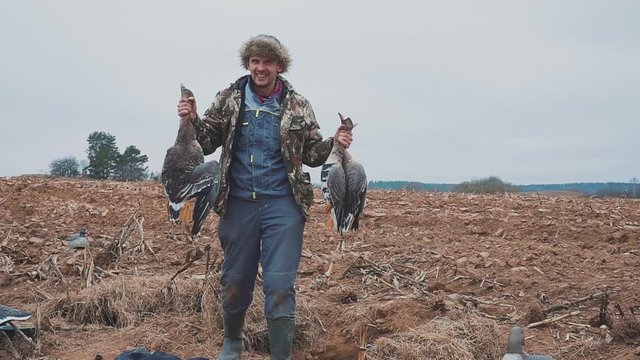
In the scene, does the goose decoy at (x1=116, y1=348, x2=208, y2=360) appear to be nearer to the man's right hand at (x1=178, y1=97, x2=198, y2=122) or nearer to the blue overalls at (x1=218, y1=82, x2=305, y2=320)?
the blue overalls at (x1=218, y1=82, x2=305, y2=320)

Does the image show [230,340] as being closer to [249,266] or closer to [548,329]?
[249,266]

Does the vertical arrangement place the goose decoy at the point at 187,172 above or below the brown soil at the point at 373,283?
above

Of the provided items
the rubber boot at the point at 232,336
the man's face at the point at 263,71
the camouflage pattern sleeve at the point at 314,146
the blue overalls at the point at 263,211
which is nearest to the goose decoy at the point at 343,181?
the camouflage pattern sleeve at the point at 314,146

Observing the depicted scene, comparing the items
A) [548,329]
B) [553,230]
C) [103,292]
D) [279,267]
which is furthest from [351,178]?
[553,230]

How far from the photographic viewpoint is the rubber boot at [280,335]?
451 cm

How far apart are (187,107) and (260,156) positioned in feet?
1.85

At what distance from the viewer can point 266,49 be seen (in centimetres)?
453

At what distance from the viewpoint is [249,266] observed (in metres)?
4.64

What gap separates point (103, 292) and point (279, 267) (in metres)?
2.20

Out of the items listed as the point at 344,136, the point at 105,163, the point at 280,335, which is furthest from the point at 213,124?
the point at 105,163

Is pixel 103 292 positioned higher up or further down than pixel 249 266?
further down

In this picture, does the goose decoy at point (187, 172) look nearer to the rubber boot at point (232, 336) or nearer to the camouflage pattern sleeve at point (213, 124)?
the camouflage pattern sleeve at point (213, 124)

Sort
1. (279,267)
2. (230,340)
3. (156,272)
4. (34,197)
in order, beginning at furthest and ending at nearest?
(34,197), (156,272), (230,340), (279,267)

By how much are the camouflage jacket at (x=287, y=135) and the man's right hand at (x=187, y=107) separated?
0.40 ft
